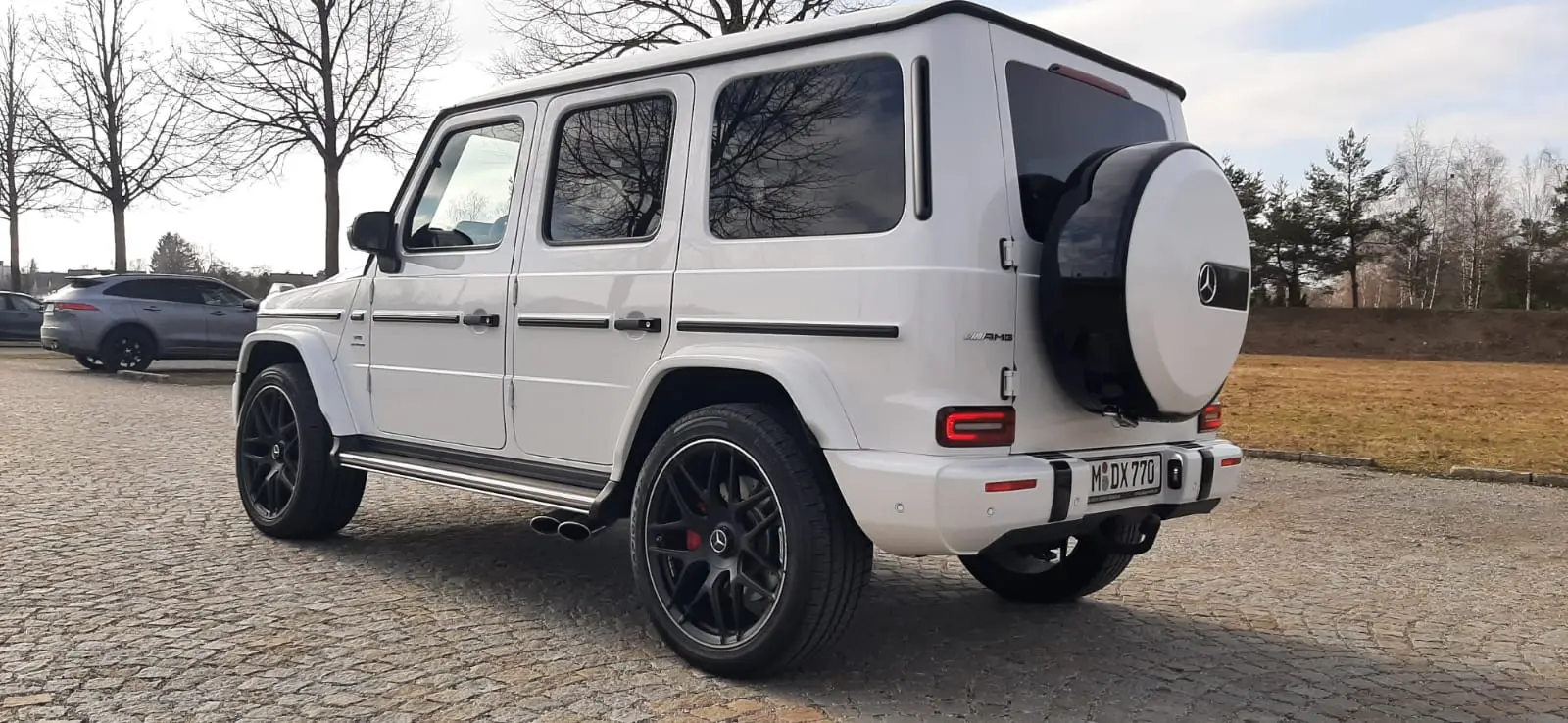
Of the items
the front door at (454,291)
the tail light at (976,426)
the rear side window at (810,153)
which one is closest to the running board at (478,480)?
the front door at (454,291)

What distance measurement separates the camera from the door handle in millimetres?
4242

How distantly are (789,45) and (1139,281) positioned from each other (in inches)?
54.4

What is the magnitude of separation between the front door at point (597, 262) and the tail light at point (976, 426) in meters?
1.16

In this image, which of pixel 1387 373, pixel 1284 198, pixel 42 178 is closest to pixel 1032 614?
pixel 1387 373

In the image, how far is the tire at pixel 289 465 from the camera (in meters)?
5.71

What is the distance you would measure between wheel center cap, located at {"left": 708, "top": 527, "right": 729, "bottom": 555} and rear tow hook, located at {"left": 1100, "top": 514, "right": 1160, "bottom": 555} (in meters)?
1.22

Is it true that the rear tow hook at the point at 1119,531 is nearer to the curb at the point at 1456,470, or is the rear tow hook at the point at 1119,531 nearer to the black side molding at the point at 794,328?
the black side molding at the point at 794,328

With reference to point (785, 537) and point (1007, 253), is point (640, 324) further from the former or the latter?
point (1007, 253)

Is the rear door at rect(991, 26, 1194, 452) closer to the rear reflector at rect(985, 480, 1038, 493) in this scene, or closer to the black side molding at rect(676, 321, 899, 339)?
the rear reflector at rect(985, 480, 1038, 493)

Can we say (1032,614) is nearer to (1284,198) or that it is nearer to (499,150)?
(499,150)

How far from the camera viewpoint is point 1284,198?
53312 millimetres

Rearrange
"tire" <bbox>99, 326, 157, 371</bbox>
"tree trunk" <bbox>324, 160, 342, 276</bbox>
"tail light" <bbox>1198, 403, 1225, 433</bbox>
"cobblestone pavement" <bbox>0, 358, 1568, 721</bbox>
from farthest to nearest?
"tree trunk" <bbox>324, 160, 342, 276</bbox> → "tire" <bbox>99, 326, 157, 371</bbox> → "tail light" <bbox>1198, 403, 1225, 433</bbox> → "cobblestone pavement" <bbox>0, 358, 1568, 721</bbox>

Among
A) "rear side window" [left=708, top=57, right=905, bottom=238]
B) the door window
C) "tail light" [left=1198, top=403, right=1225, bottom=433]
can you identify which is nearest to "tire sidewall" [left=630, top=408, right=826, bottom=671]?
"rear side window" [left=708, top=57, right=905, bottom=238]

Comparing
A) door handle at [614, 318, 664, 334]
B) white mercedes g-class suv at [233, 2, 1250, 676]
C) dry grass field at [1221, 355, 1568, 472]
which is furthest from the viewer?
dry grass field at [1221, 355, 1568, 472]
